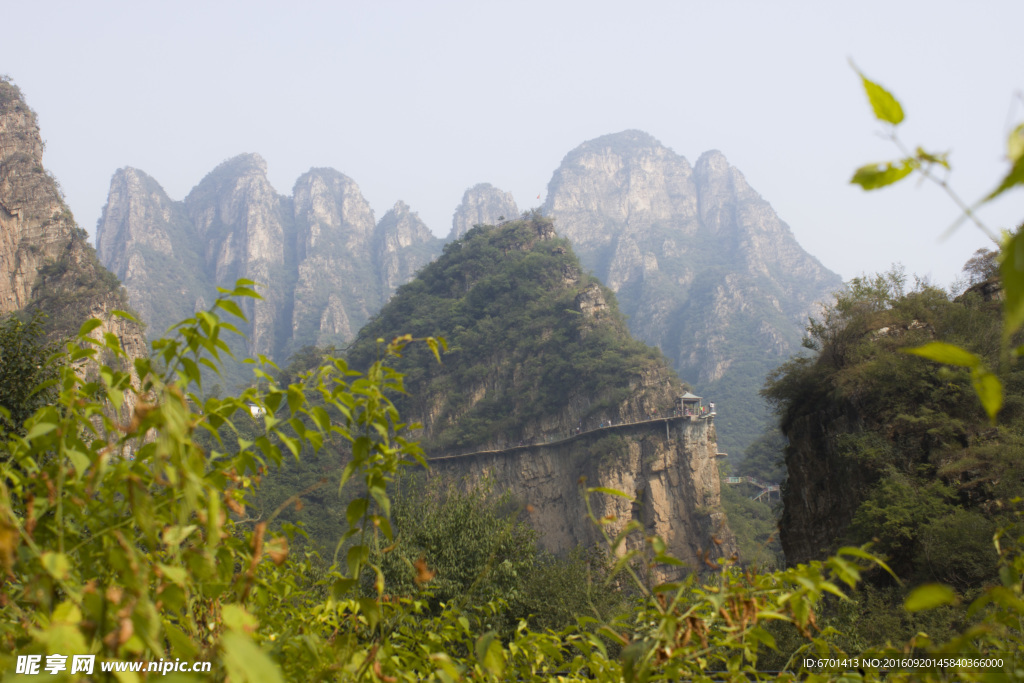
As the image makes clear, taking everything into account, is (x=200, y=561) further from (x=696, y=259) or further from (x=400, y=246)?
(x=400, y=246)

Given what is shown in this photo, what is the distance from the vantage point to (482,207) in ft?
376

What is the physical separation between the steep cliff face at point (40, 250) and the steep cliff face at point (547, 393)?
44.9 ft

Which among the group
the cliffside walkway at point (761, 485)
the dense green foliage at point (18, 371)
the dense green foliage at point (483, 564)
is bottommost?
the cliffside walkway at point (761, 485)

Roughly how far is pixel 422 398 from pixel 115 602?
38462 millimetres

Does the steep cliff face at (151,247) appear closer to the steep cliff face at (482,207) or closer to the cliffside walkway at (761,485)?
the steep cliff face at (482,207)

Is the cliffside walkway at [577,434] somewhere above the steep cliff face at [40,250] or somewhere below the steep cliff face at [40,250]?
below

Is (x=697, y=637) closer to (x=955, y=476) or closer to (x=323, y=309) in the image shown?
(x=955, y=476)

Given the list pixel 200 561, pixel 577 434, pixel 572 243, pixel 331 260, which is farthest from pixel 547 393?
pixel 331 260

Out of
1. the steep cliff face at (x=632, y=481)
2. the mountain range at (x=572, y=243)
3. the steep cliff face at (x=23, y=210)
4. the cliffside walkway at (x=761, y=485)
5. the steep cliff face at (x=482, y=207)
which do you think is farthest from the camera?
the steep cliff face at (x=482, y=207)

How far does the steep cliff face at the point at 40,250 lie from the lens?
31.8 meters

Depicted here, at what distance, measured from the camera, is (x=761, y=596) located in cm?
156

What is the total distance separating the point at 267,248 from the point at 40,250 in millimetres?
69850

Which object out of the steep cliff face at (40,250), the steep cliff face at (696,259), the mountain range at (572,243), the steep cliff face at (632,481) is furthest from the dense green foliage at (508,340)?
the mountain range at (572,243)

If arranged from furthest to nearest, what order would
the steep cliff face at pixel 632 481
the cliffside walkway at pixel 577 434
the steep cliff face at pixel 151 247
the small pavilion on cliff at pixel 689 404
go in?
the steep cliff face at pixel 151 247, the small pavilion on cliff at pixel 689 404, the cliffside walkway at pixel 577 434, the steep cliff face at pixel 632 481
